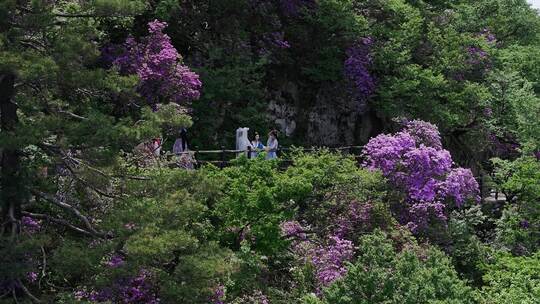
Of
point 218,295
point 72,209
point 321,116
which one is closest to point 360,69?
point 321,116

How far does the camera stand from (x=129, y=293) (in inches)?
474

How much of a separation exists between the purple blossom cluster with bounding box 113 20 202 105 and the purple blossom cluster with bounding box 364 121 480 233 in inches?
184

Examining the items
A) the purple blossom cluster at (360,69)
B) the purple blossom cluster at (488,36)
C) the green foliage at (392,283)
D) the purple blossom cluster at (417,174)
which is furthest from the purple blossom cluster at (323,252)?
the purple blossom cluster at (488,36)

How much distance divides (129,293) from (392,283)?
13.6 feet

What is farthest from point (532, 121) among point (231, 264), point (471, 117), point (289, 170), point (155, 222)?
point (155, 222)

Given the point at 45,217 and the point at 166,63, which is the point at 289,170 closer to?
the point at 166,63

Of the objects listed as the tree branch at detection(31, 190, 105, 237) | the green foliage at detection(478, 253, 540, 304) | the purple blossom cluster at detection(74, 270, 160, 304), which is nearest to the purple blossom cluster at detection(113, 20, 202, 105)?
the tree branch at detection(31, 190, 105, 237)

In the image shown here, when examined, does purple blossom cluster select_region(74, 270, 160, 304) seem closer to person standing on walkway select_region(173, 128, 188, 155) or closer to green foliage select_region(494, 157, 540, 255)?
person standing on walkway select_region(173, 128, 188, 155)

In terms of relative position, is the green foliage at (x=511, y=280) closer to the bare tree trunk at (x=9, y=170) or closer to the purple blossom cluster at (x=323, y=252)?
the purple blossom cluster at (x=323, y=252)

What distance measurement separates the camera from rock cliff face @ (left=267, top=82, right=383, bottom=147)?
77.7 ft

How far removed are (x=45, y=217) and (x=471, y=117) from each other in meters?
16.6

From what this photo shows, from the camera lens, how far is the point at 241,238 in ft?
50.0

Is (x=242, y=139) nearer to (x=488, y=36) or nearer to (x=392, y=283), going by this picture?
(x=392, y=283)

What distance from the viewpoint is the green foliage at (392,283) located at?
12391 millimetres
